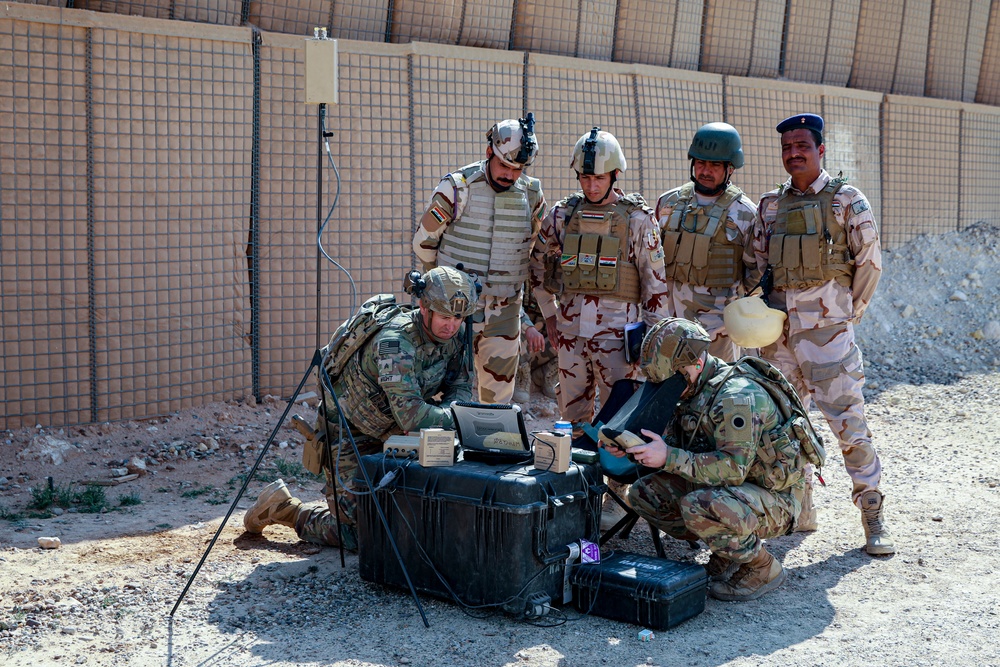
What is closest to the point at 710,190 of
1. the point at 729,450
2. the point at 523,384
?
the point at 729,450

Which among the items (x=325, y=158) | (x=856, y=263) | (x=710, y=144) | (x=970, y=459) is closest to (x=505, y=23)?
(x=325, y=158)

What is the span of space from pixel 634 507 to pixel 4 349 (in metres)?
4.02

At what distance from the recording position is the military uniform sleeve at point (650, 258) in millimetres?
5613

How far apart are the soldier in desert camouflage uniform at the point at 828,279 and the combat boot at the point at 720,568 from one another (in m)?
1.02

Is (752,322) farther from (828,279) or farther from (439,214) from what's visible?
(439,214)

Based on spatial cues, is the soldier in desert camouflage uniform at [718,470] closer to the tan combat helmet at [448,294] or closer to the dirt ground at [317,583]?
the dirt ground at [317,583]

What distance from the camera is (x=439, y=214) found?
587cm

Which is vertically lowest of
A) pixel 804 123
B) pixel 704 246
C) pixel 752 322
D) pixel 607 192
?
pixel 752 322

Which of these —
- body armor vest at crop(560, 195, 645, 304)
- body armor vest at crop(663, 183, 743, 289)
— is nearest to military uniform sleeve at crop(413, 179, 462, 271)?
body armor vest at crop(560, 195, 645, 304)

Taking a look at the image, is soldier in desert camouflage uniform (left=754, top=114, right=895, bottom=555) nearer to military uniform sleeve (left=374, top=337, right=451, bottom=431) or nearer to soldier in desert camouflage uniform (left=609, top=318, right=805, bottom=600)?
soldier in desert camouflage uniform (left=609, top=318, right=805, bottom=600)

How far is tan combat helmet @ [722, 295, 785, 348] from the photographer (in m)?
5.34

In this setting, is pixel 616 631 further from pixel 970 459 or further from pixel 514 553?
pixel 970 459

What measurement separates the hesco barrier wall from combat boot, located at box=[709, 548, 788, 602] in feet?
9.28

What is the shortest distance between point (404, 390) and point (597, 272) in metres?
1.49
